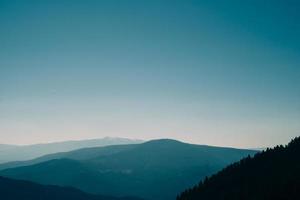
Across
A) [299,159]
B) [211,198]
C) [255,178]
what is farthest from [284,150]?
[211,198]

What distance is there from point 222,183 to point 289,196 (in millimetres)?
60428

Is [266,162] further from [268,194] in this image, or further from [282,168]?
[268,194]

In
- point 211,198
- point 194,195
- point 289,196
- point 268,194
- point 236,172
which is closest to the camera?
point 289,196

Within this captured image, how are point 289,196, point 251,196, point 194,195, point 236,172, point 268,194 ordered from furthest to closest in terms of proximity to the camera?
point 236,172 → point 194,195 → point 251,196 → point 268,194 → point 289,196

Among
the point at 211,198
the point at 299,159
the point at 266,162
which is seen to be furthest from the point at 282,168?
the point at 211,198

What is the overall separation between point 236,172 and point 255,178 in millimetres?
16490

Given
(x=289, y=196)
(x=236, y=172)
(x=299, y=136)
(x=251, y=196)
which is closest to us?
(x=289, y=196)

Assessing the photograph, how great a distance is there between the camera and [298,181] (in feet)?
236

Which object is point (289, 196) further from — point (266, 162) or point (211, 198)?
point (266, 162)

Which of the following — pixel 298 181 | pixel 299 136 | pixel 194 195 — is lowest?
pixel 194 195

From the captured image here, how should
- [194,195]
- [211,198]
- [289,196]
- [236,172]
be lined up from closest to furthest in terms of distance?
1. [289,196]
2. [211,198]
3. [194,195]
4. [236,172]

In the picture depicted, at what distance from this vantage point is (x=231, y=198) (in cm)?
A: 10131

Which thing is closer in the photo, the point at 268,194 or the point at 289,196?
the point at 289,196

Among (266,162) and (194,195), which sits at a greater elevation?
(266,162)
